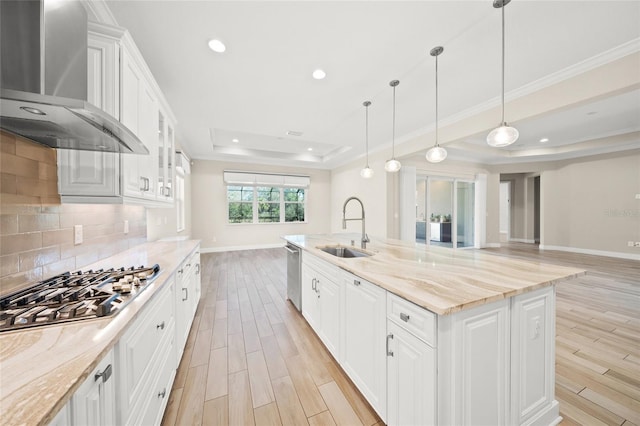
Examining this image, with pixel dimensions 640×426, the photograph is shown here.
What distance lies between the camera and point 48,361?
0.64 m

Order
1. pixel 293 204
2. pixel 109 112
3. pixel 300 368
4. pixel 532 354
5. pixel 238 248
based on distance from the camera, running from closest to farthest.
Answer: pixel 532 354 < pixel 109 112 < pixel 300 368 < pixel 238 248 < pixel 293 204

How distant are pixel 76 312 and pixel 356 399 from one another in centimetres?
162

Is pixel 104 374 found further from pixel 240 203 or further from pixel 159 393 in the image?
pixel 240 203

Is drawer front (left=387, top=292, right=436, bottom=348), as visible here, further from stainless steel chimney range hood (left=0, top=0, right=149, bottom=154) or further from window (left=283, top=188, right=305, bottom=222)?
window (left=283, top=188, right=305, bottom=222)

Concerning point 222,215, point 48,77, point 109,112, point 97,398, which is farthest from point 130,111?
point 222,215

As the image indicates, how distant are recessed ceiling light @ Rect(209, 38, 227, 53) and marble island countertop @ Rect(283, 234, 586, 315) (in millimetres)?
2124

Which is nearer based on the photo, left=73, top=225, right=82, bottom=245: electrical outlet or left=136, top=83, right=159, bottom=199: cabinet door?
left=73, top=225, right=82, bottom=245: electrical outlet

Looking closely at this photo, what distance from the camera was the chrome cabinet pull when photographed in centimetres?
72

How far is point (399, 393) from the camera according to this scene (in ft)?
3.88

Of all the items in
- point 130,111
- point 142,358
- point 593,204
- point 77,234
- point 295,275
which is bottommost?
point 295,275

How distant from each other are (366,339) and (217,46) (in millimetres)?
2725

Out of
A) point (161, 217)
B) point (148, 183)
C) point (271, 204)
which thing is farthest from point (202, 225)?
point (148, 183)

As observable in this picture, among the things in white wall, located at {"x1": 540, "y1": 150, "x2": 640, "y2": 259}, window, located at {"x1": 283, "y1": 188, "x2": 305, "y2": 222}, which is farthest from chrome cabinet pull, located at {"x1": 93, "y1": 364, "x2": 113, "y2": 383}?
white wall, located at {"x1": 540, "y1": 150, "x2": 640, "y2": 259}

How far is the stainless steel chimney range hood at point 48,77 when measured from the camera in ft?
2.67
